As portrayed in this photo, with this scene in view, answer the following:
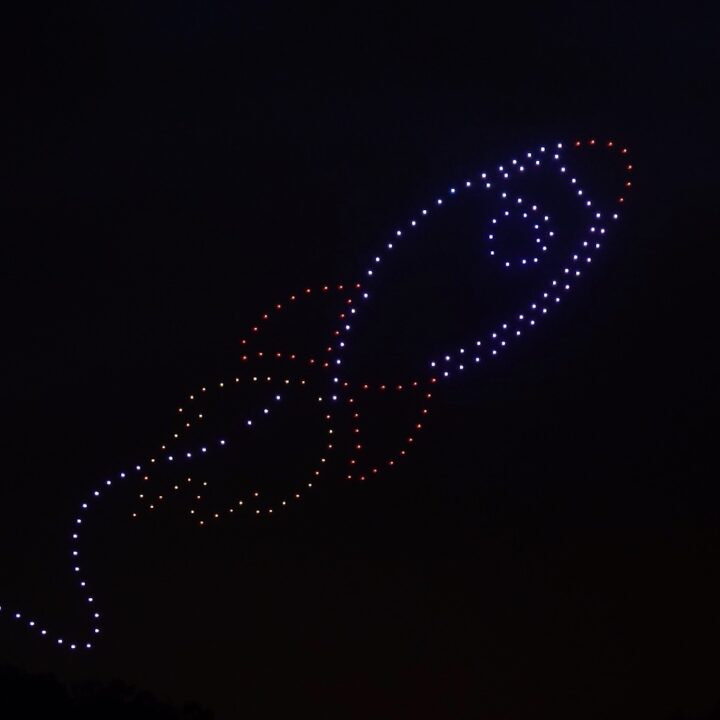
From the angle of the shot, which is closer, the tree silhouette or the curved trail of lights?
the tree silhouette

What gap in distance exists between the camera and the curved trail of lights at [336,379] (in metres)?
4.35

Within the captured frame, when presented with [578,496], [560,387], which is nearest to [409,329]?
[560,387]

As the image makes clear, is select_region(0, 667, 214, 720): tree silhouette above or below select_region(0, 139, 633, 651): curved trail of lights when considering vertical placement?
below

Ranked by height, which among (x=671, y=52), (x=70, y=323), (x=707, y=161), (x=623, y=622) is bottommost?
(x=623, y=622)

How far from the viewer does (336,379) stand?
4.37 metres

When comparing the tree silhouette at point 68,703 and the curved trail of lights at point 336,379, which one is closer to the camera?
the tree silhouette at point 68,703

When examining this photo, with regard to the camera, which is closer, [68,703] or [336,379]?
[68,703]

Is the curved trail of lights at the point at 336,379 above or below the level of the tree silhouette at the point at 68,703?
above

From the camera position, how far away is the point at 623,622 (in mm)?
4359

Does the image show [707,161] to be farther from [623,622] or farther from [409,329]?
[623,622]

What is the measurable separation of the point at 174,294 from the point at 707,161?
84.0 inches

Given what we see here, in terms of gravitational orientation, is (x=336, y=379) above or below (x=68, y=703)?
above

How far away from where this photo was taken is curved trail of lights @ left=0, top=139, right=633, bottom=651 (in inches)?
171

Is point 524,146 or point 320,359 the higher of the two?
point 524,146
